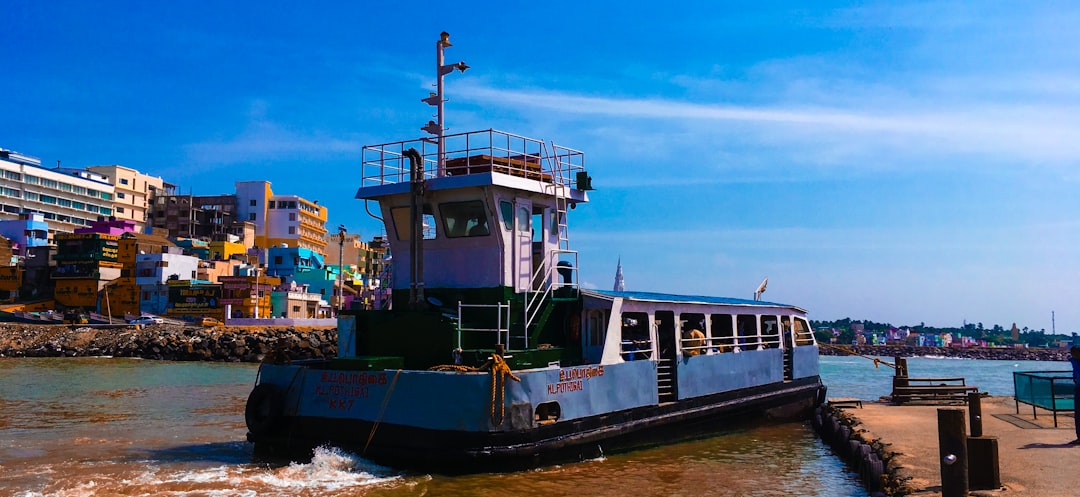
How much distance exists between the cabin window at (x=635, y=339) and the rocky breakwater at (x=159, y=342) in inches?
1210

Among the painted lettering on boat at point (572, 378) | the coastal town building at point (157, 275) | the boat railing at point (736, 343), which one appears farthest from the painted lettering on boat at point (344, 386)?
the coastal town building at point (157, 275)

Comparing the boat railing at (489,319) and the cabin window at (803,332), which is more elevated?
the boat railing at (489,319)

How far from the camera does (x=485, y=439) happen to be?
10.7 meters

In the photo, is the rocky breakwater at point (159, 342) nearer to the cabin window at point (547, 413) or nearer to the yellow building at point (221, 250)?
the yellow building at point (221, 250)

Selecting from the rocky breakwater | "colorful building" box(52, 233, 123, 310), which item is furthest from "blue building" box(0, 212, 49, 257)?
the rocky breakwater

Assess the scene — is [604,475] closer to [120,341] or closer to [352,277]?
[120,341]

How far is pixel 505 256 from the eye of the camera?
1304cm

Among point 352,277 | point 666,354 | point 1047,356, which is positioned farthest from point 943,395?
point 1047,356

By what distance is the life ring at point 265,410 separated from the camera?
1188cm

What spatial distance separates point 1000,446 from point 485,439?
717cm

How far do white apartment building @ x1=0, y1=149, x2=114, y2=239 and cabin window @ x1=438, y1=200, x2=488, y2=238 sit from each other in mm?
95012

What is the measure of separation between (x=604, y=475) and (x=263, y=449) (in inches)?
211

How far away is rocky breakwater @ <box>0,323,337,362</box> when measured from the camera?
156 feet

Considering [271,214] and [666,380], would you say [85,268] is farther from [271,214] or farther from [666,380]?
[666,380]
